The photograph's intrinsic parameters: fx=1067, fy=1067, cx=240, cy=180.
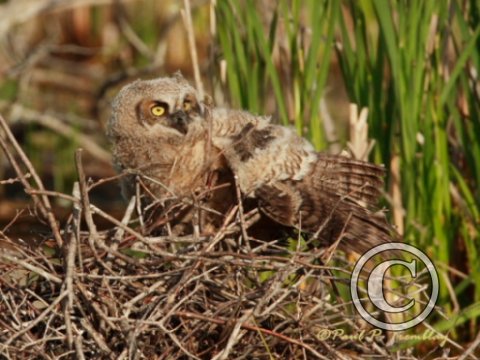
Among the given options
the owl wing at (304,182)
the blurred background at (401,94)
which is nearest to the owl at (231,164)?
the owl wing at (304,182)

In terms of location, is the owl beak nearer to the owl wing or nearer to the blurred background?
the owl wing

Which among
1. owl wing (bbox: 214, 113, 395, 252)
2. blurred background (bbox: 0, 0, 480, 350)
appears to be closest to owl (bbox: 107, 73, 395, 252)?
owl wing (bbox: 214, 113, 395, 252)

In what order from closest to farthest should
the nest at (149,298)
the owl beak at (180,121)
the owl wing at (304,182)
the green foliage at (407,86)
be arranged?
1. the nest at (149,298)
2. the owl wing at (304,182)
3. the owl beak at (180,121)
4. the green foliage at (407,86)

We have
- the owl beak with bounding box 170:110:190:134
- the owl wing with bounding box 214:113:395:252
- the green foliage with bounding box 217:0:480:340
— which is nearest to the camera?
the owl wing with bounding box 214:113:395:252

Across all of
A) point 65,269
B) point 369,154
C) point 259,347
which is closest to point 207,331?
point 259,347

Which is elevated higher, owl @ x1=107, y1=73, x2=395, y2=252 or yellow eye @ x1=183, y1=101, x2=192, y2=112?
yellow eye @ x1=183, y1=101, x2=192, y2=112

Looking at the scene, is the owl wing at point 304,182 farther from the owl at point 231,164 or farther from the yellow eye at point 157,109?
the yellow eye at point 157,109

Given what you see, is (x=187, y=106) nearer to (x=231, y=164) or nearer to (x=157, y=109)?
(x=157, y=109)

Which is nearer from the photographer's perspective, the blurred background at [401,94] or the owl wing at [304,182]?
the owl wing at [304,182]
